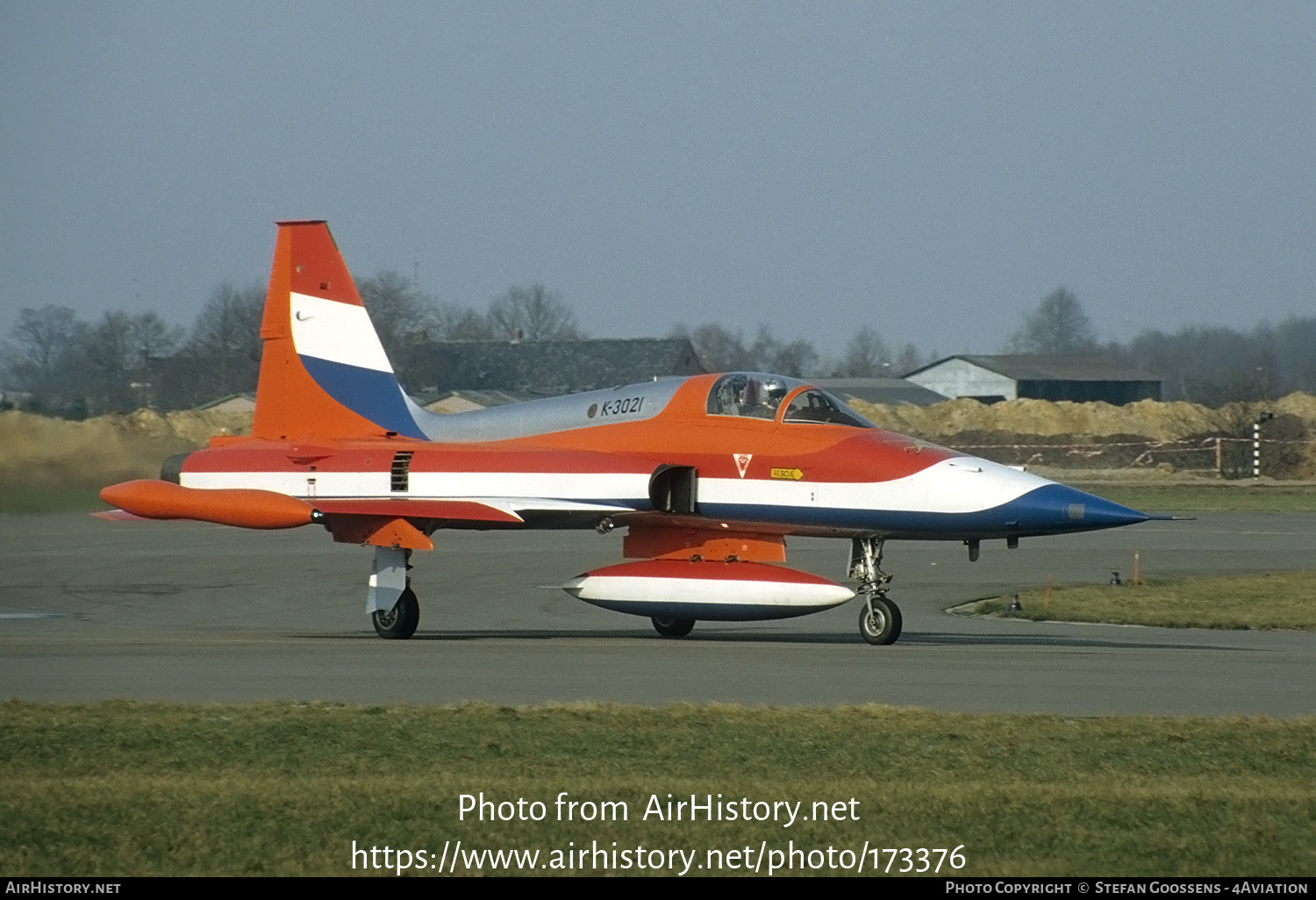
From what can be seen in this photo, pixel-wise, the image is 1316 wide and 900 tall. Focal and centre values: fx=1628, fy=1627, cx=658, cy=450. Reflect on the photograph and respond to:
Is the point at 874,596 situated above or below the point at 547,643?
above

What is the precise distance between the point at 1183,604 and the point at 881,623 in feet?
25.5

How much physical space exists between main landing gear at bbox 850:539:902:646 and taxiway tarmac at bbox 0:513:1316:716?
236mm

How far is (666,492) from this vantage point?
1669cm

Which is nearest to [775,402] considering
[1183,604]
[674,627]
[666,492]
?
[666,492]

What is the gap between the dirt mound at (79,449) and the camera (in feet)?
69.6

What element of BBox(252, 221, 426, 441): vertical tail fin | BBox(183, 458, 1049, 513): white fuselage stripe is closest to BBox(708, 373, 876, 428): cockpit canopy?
BBox(183, 458, 1049, 513): white fuselage stripe

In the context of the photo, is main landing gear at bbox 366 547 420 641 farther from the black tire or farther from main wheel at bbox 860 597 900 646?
main wheel at bbox 860 597 900 646

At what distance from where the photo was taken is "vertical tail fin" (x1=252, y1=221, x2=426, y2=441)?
63.2 feet

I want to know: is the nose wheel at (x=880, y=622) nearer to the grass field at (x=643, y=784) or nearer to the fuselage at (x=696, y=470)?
the fuselage at (x=696, y=470)

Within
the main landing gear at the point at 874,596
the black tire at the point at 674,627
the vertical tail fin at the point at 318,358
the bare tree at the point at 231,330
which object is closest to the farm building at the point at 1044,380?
the bare tree at the point at 231,330

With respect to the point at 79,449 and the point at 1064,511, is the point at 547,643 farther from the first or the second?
the point at 79,449

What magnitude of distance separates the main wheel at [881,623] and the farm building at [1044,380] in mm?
88244

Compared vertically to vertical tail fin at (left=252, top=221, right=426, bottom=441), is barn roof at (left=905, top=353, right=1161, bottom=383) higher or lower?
higher
